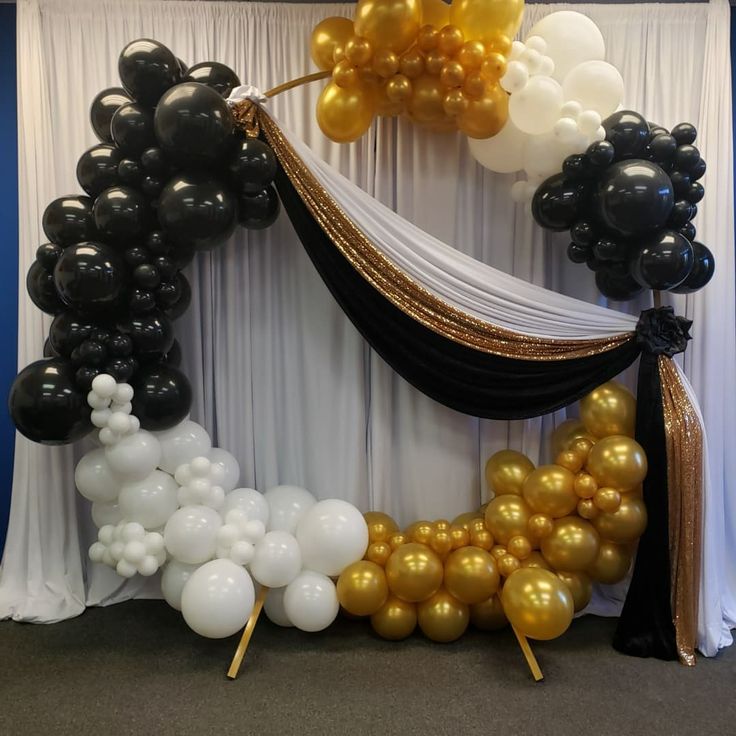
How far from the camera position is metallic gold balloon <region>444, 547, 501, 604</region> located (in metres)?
2.47

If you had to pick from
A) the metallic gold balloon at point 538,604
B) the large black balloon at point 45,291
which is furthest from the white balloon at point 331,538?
the large black balloon at point 45,291

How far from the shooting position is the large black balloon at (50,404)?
2338 mm

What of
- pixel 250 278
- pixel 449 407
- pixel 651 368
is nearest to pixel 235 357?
pixel 250 278

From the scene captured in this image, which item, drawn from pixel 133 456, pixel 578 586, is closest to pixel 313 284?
pixel 133 456

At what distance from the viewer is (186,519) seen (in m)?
2.42

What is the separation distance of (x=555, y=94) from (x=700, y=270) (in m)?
0.87

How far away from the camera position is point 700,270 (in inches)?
99.6

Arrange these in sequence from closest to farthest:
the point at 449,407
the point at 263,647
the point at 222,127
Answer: the point at 222,127 < the point at 263,647 < the point at 449,407

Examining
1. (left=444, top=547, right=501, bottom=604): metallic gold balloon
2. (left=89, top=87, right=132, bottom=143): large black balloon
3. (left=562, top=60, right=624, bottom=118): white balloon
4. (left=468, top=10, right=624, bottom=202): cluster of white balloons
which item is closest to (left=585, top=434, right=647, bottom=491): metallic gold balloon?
(left=444, top=547, right=501, bottom=604): metallic gold balloon

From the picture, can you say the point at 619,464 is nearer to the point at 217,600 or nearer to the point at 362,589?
the point at 362,589

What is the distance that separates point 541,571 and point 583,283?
4.10 feet

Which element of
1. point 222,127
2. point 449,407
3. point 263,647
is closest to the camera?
point 222,127

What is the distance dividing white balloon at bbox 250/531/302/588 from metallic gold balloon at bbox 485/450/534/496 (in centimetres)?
86

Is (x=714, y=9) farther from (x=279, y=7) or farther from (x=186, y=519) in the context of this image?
(x=186, y=519)
